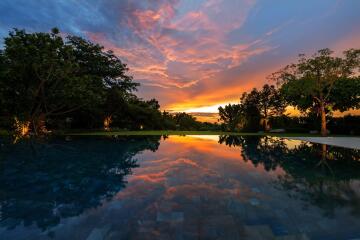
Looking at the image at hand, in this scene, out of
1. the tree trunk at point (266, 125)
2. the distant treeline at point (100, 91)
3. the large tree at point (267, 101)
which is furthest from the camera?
the large tree at point (267, 101)

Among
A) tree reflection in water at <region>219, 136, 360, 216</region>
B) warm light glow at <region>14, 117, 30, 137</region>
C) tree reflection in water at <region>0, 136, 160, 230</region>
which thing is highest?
warm light glow at <region>14, 117, 30, 137</region>

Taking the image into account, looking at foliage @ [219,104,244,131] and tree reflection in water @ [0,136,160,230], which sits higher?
foliage @ [219,104,244,131]

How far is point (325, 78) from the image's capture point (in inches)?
902

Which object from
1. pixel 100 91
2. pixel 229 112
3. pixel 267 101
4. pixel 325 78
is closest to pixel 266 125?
pixel 267 101

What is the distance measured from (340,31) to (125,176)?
2293cm

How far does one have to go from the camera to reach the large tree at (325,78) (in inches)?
878

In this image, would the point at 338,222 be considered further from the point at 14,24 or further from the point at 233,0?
the point at 14,24

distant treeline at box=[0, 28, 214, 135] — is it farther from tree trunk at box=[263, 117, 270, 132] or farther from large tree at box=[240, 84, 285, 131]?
large tree at box=[240, 84, 285, 131]

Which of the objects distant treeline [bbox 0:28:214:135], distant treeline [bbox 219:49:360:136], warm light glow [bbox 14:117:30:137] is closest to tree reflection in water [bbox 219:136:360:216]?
distant treeline [bbox 0:28:214:135]

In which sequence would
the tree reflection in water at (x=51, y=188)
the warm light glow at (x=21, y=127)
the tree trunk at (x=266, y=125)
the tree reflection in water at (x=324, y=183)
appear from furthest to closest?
the tree trunk at (x=266, y=125)
the warm light glow at (x=21, y=127)
the tree reflection in water at (x=324, y=183)
the tree reflection in water at (x=51, y=188)

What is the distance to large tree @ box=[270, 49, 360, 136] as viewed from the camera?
22.3 m

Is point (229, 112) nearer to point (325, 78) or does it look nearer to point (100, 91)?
point (325, 78)

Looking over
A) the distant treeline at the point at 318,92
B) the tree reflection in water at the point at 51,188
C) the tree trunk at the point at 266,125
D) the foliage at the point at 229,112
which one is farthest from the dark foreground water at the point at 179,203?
the foliage at the point at 229,112

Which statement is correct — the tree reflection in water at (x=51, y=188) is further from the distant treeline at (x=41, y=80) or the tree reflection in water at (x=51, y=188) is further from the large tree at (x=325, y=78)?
the large tree at (x=325, y=78)
